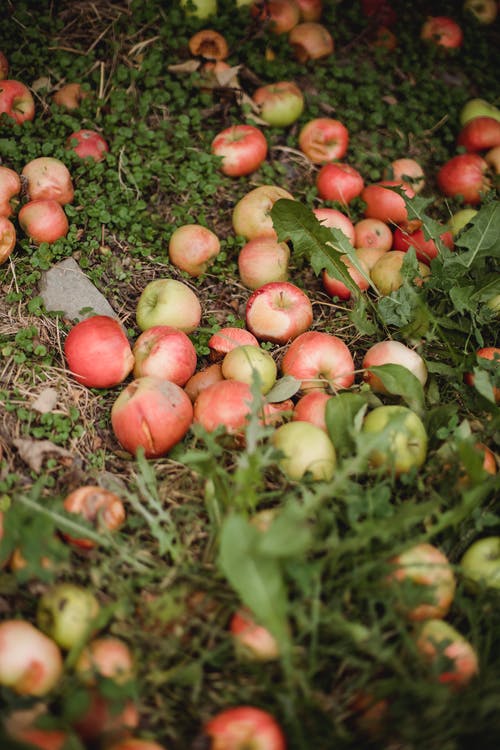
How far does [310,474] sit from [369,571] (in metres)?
0.44

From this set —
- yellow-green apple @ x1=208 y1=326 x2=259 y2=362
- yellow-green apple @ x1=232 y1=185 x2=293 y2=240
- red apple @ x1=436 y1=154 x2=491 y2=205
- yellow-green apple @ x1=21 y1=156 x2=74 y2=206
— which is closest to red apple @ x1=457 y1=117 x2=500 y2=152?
red apple @ x1=436 y1=154 x2=491 y2=205

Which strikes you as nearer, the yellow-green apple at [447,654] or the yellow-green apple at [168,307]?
the yellow-green apple at [447,654]

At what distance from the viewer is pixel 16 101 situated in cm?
317

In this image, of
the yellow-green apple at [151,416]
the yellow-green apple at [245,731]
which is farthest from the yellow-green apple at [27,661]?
the yellow-green apple at [151,416]

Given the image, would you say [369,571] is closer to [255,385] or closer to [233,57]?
[255,385]

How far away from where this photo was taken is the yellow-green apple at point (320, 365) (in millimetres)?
2590

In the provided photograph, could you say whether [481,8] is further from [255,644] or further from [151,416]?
[255,644]

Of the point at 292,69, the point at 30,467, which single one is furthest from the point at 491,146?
the point at 30,467

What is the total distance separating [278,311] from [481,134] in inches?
78.6

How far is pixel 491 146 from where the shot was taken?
145 inches

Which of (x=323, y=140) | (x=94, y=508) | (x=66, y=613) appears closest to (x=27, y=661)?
(x=66, y=613)

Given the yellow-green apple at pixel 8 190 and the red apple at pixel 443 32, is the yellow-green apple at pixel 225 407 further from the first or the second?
the red apple at pixel 443 32

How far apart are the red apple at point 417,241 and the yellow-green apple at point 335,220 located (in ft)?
0.90

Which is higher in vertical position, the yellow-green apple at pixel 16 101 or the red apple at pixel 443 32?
the red apple at pixel 443 32
